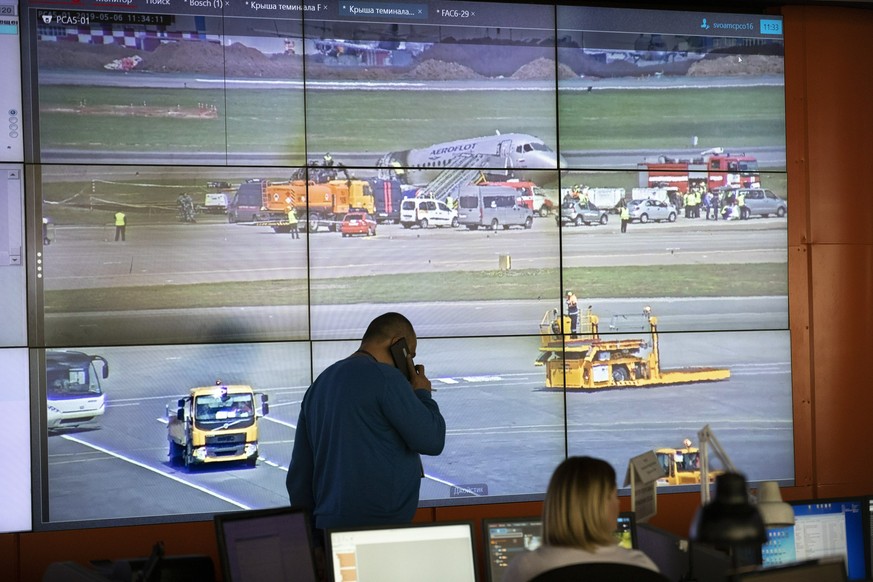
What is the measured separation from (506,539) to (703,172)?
2.94 metres

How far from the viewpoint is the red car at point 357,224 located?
490 centimetres

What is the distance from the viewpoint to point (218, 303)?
4.77 meters

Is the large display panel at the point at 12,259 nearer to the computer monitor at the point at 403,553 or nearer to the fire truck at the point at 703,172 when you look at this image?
the computer monitor at the point at 403,553

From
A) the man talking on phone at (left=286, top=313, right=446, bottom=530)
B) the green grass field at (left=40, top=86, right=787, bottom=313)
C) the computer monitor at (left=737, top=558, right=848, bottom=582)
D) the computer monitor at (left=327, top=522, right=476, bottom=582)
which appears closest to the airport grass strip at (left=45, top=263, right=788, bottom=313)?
the green grass field at (left=40, top=86, right=787, bottom=313)

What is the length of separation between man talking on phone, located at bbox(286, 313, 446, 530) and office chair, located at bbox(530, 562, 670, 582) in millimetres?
1559

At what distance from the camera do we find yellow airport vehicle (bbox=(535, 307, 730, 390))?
200 inches

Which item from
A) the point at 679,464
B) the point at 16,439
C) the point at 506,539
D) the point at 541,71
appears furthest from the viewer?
the point at 679,464

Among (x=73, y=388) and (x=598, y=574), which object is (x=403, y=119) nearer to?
(x=73, y=388)

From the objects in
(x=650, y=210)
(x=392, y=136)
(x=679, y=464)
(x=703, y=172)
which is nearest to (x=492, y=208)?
(x=392, y=136)

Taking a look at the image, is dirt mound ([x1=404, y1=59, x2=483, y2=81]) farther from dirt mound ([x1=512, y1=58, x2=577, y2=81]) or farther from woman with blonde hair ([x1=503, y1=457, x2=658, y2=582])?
woman with blonde hair ([x1=503, y1=457, x2=658, y2=582])

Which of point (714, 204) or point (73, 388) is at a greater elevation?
point (714, 204)

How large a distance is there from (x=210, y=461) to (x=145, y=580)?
2.11 m

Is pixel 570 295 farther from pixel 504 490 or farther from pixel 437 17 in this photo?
pixel 437 17

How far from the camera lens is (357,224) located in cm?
491
